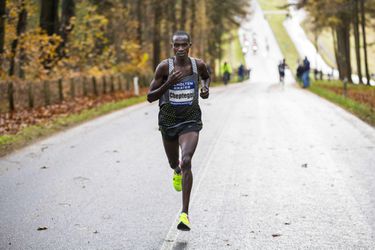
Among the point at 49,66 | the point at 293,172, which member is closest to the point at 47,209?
the point at 293,172

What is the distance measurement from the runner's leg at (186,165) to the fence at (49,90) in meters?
14.2

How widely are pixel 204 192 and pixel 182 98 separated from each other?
7.43 feet

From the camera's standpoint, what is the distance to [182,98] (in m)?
6.18

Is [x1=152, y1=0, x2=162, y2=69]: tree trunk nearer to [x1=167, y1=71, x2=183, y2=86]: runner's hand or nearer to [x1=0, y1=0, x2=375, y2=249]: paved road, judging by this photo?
[x1=0, y1=0, x2=375, y2=249]: paved road

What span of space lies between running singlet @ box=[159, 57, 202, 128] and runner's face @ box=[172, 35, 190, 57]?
0.18 meters

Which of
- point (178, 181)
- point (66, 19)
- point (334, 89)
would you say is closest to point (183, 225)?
point (178, 181)

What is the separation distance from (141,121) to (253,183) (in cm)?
991

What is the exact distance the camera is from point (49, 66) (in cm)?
2608

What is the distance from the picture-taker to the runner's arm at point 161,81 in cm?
594

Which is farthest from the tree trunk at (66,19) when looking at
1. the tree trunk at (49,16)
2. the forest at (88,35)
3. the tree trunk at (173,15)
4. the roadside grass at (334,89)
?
the tree trunk at (173,15)

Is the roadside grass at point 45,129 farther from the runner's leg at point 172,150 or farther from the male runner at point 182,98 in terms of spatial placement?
the male runner at point 182,98

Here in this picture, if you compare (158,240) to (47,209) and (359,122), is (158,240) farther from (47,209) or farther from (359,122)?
(359,122)

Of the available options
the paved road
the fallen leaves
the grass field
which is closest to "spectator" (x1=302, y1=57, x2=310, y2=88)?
the fallen leaves

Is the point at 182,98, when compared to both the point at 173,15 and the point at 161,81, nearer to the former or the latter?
the point at 161,81
